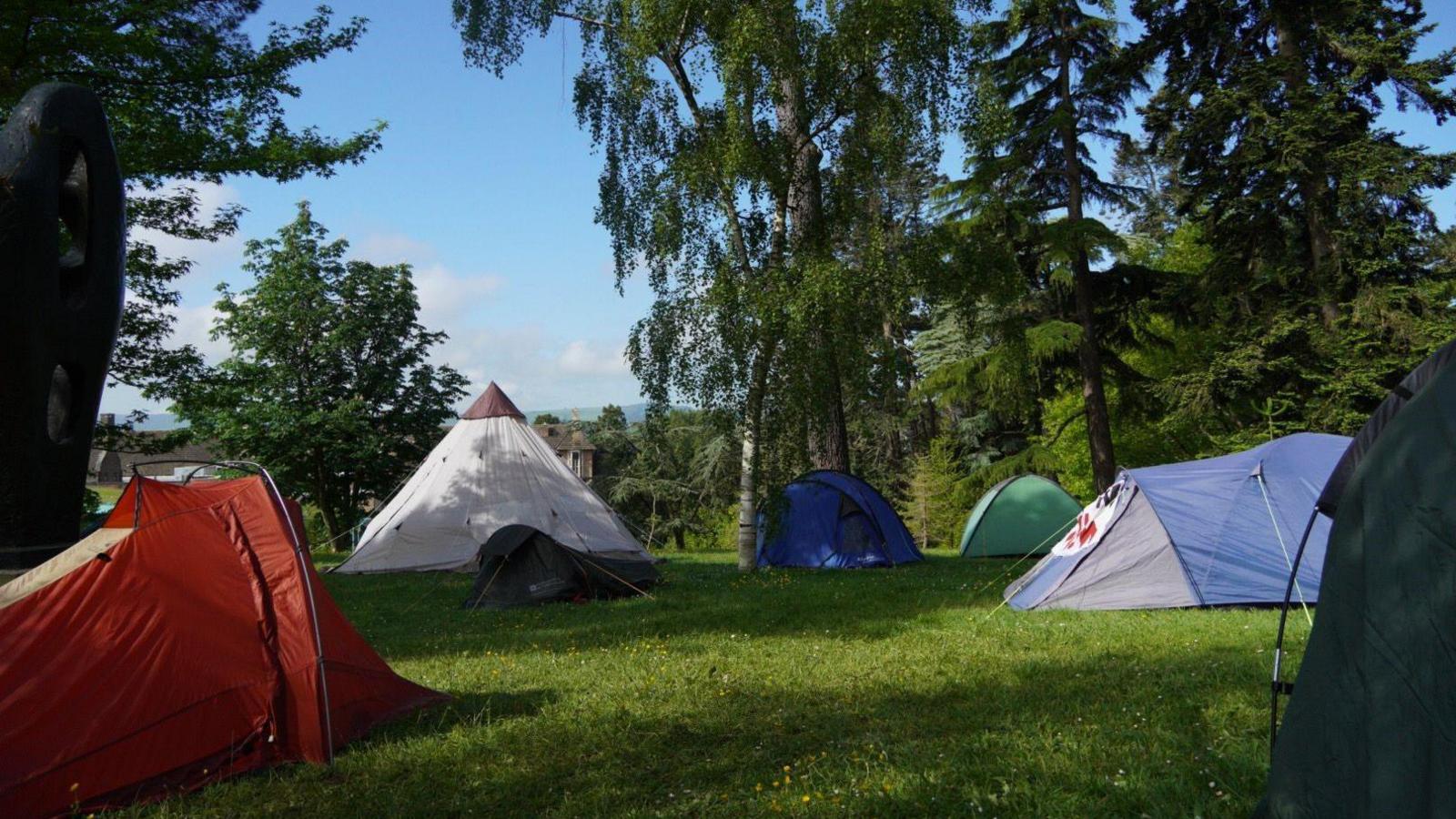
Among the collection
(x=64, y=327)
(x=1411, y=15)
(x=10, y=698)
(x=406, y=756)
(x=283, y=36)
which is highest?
(x=1411, y=15)

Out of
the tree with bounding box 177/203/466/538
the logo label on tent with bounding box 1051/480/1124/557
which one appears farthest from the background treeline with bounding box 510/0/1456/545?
the tree with bounding box 177/203/466/538

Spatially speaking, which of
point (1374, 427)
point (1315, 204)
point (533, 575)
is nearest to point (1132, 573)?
point (1374, 427)

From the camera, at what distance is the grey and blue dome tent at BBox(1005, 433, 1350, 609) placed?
9219mm

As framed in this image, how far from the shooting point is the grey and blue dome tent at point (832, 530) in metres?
15.5

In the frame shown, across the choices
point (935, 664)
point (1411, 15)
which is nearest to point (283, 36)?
point (935, 664)

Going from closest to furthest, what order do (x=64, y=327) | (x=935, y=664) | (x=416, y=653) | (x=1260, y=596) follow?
1. (x=64, y=327)
2. (x=935, y=664)
3. (x=416, y=653)
4. (x=1260, y=596)

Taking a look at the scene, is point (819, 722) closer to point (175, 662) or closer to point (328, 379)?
point (175, 662)

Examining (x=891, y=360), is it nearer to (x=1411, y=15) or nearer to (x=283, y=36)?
(x=283, y=36)

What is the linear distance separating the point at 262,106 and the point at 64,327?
8598 mm

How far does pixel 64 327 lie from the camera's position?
591cm

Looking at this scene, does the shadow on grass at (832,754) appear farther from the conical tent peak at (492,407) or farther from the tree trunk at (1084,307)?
the tree trunk at (1084,307)

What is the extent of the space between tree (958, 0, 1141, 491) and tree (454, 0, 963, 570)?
6045 mm

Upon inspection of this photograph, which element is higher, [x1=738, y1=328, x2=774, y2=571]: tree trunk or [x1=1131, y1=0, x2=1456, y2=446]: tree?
[x1=1131, y1=0, x2=1456, y2=446]: tree

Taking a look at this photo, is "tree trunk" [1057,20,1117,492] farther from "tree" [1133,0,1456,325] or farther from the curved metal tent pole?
the curved metal tent pole
